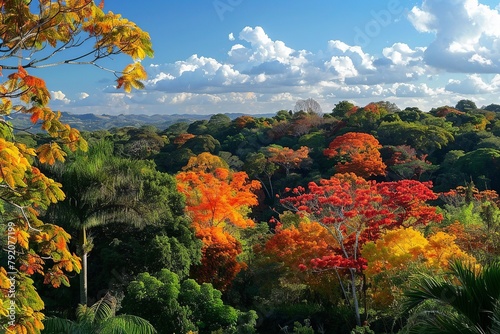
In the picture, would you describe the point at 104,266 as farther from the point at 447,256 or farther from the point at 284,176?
the point at 284,176

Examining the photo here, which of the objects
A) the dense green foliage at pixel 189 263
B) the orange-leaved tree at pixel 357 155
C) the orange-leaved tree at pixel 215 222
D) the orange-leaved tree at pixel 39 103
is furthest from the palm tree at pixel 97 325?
the orange-leaved tree at pixel 357 155

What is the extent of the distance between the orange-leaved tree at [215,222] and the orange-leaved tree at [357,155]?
1065cm

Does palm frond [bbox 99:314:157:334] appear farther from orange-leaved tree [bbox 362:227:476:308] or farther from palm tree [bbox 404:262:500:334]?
orange-leaved tree [bbox 362:227:476:308]

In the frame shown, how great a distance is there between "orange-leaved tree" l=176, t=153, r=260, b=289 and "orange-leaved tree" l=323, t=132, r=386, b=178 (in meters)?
10.6

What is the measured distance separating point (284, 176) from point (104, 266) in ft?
→ 74.4

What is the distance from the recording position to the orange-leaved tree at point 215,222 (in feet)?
48.8

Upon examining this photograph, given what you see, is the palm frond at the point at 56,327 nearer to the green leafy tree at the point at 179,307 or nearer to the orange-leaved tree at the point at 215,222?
the green leafy tree at the point at 179,307

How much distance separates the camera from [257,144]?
4472cm

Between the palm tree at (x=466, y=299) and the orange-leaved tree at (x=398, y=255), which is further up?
the palm tree at (x=466, y=299)

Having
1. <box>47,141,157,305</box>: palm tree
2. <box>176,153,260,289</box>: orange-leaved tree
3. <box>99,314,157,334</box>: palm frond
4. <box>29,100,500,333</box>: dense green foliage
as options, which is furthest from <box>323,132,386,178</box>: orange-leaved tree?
<box>99,314,157,334</box>: palm frond

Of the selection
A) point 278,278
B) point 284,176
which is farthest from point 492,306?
point 284,176

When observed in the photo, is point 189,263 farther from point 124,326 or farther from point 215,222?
point 124,326

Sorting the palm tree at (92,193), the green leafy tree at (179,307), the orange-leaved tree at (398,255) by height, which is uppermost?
the palm tree at (92,193)

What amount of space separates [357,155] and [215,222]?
15214 mm
